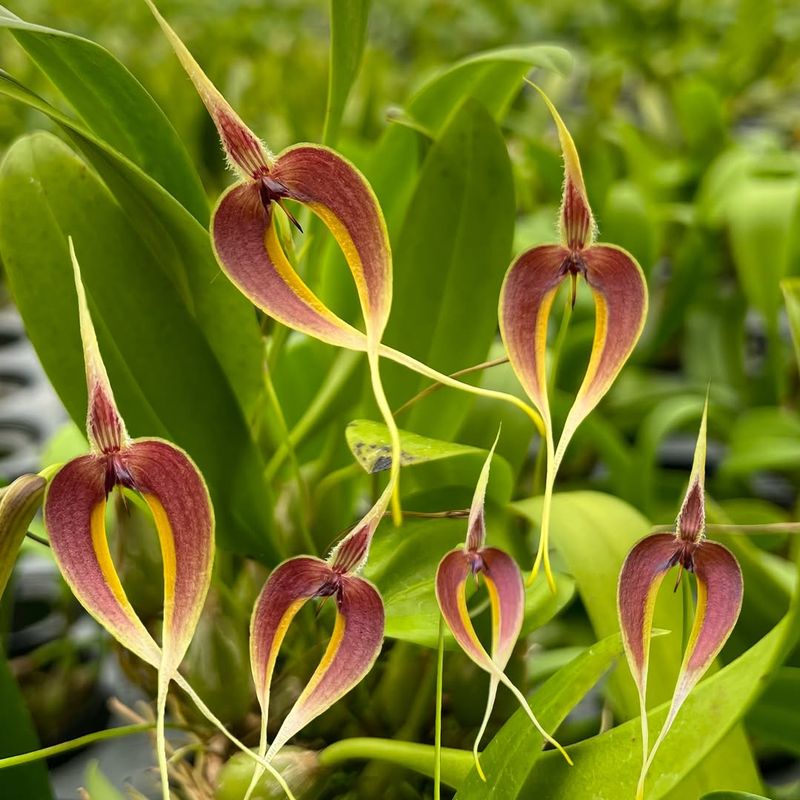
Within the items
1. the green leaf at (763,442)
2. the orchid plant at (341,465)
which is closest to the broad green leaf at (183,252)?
the orchid plant at (341,465)

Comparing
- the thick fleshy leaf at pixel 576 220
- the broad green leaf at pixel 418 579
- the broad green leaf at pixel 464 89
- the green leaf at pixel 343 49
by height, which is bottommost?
the broad green leaf at pixel 418 579

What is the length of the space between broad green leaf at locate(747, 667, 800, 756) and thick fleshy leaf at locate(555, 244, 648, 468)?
0.52 feet

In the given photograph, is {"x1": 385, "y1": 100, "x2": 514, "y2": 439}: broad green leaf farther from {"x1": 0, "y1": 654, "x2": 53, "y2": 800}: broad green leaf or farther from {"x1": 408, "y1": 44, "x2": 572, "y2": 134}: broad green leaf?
{"x1": 0, "y1": 654, "x2": 53, "y2": 800}: broad green leaf

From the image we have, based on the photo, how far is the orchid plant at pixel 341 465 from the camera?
288mm

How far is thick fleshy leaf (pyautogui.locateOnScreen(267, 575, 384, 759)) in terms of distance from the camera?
295mm

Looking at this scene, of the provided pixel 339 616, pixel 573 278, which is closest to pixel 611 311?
pixel 573 278

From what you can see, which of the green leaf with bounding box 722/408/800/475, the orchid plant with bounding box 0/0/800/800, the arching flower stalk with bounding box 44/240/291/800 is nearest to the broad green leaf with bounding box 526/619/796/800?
the orchid plant with bounding box 0/0/800/800

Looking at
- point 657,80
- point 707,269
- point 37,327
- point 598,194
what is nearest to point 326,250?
point 37,327

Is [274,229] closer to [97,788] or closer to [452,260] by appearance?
[452,260]

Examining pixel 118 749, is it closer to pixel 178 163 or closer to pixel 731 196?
pixel 178 163

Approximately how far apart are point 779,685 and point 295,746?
20 centimetres

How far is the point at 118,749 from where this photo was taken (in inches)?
27.9

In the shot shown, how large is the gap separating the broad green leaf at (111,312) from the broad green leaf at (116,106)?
2cm

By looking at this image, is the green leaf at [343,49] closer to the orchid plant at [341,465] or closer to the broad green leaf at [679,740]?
the orchid plant at [341,465]
